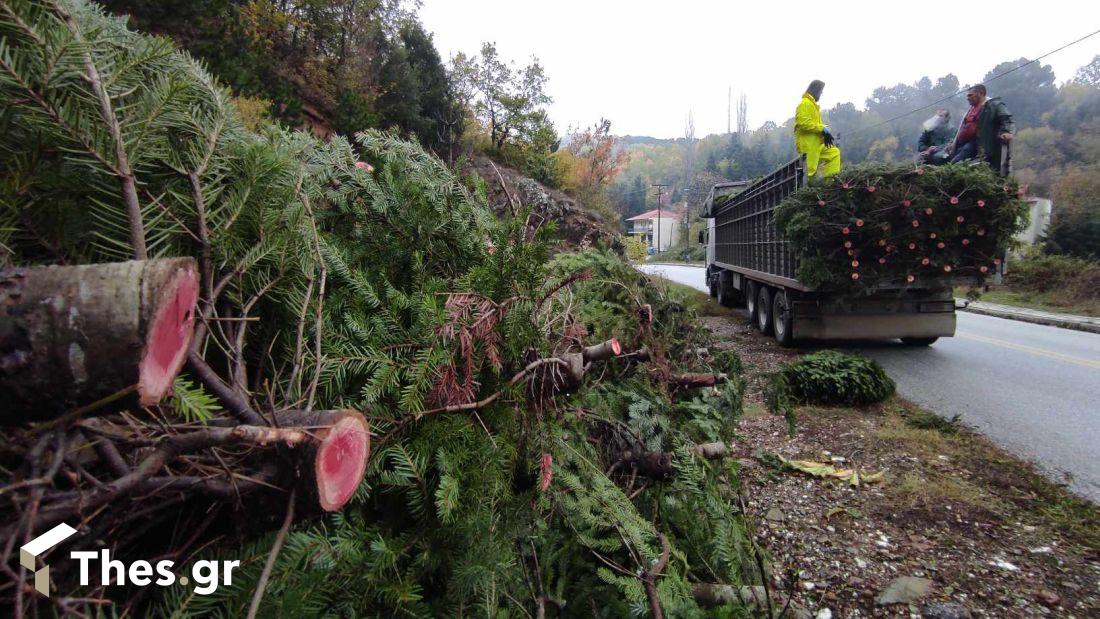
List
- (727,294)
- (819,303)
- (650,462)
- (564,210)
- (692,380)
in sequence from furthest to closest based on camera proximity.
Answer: (564,210) < (727,294) < (819,303) < (692,380) < (650,462)

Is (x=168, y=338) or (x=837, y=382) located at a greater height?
(x=168, y=338)

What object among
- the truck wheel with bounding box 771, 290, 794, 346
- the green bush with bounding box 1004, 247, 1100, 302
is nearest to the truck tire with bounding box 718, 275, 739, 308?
the truck wheel with bounding box 771, 290, 794, 346

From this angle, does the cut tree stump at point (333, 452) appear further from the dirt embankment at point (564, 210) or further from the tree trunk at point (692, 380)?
the dirt embankment at point (564, 210)

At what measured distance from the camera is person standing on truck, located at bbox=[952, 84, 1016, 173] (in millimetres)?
6410

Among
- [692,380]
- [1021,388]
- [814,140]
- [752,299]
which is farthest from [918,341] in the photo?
[692,380]

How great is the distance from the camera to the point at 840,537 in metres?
2.71

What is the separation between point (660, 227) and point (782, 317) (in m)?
48.4

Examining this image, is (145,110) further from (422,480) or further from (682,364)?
(682,364)

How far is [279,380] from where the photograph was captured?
1.57m

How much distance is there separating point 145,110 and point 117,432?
29.1 inches

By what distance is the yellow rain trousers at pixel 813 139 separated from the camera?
664 cm

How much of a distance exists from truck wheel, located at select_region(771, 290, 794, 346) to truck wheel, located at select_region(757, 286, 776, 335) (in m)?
0.13

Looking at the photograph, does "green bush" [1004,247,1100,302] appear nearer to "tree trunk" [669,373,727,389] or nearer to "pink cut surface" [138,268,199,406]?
"tree trunk" [669,373,727,389]

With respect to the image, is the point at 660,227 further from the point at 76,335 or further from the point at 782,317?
the point at 76,335
